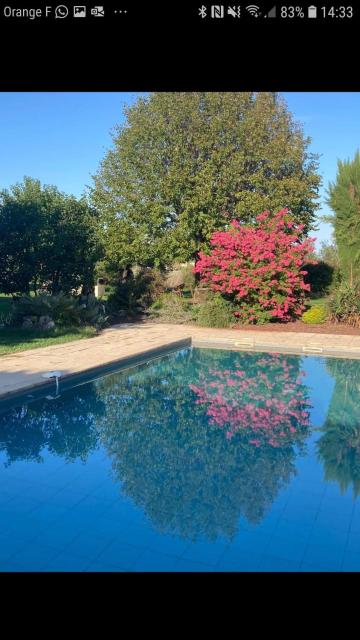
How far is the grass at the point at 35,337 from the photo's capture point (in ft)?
38.9

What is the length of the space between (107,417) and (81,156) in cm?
1720

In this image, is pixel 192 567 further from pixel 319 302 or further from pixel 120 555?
pixel 319 302

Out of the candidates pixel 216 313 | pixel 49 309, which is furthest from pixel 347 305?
pixel 49 309

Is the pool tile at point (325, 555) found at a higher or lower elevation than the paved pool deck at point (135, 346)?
lower

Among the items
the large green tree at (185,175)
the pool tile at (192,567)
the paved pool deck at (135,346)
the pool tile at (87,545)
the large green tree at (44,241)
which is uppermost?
the large green tree at (185,175)

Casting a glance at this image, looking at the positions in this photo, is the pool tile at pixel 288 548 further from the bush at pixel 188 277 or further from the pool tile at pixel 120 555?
the bush at pixel 188 277

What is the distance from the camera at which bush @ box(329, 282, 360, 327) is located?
16250 millimetres

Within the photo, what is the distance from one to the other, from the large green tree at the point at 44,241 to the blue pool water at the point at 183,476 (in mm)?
6089

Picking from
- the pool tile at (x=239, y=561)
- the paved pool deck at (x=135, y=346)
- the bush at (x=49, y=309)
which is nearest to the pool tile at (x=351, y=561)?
the pool tile at (x=239, y=561)

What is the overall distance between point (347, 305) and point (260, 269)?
3141 mm

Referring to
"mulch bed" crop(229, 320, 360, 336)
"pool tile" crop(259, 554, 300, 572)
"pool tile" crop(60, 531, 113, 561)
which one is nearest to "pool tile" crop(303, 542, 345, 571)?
"pool tile" crop(259, 554, 300, 572)
